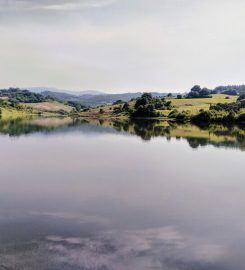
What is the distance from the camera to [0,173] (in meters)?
44.8

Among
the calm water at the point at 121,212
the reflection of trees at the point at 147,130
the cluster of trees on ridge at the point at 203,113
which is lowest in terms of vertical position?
the calm water at the point at 121,212

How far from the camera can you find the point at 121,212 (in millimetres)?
30734

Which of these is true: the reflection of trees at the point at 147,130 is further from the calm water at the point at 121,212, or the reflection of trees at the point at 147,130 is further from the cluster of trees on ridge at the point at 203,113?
the calm water at the point at 121,212

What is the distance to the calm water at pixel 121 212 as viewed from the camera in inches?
856

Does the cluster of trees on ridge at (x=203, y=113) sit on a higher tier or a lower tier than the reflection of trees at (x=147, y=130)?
higher

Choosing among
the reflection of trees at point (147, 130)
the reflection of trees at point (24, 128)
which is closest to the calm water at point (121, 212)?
the reflection of trees at point (147, 130)

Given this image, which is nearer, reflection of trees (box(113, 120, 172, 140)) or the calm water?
the calm water

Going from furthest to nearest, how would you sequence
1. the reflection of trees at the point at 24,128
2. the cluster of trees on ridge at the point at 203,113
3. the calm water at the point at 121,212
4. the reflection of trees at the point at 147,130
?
1. the cluster of trees on ridge at the point at 203,113
2. the reflection of trees at the point at 24,128
3. the reflection of trees at the point at 147,130
4. the calm water at the point at 121,212

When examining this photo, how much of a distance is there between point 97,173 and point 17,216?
18.2 metres

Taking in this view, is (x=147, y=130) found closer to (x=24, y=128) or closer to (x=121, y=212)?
(x=24, y=128)

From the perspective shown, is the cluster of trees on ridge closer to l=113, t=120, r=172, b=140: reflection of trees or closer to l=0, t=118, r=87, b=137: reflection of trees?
l=113, t=120, r=172, b=140: reflection of trees

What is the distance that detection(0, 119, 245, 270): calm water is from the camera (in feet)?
71.4

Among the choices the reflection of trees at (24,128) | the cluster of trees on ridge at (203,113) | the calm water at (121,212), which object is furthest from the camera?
the cluster of trees on ridge at (203,113)

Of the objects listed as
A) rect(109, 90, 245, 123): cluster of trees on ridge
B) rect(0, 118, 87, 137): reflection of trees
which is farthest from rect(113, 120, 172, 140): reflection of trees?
rect(109, 90, 245, 123): cluster of trees on ridge
